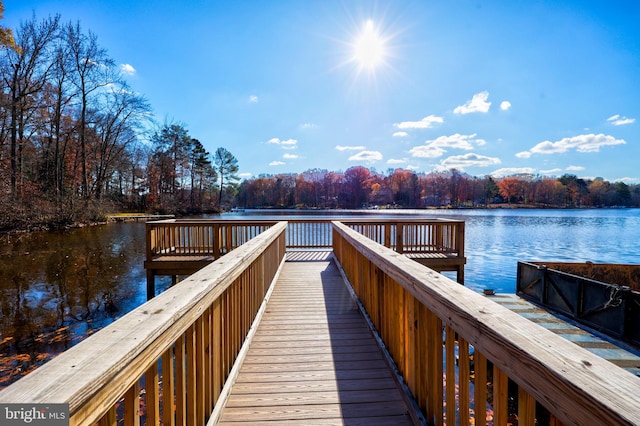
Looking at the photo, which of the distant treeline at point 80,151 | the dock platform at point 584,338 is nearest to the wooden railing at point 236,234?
the dock platform at point 584,338

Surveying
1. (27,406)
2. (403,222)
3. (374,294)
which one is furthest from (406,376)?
(403,222)

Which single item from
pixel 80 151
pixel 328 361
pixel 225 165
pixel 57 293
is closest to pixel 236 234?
pixel 57 293

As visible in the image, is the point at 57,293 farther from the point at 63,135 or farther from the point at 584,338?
the point at 63,135

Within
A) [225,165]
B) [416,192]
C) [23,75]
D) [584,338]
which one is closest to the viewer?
[584,338]

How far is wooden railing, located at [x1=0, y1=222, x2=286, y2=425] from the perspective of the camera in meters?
0.69

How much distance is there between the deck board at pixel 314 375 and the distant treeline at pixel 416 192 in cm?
6780

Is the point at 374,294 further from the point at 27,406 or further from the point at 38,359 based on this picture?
the point at 38,359

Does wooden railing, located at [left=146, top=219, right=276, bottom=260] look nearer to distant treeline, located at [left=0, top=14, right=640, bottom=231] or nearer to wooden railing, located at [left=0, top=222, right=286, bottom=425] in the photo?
wooden railing, located at [left=0, top=222, right=286, bottom=425]

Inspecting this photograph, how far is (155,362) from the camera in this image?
1.09 metres

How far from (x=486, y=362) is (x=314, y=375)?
1.59 m

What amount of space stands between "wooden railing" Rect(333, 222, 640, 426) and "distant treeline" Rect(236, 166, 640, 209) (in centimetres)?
6925

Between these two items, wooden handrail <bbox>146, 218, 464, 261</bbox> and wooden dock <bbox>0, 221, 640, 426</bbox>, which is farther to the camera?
wooden handrail <bbox>146, 218, 464, 261</bbox>

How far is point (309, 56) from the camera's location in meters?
13.3

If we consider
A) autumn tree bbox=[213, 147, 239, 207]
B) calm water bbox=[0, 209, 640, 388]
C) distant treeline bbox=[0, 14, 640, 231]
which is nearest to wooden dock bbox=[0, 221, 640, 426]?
calm water bbox=[0, 209, 640, 388]
